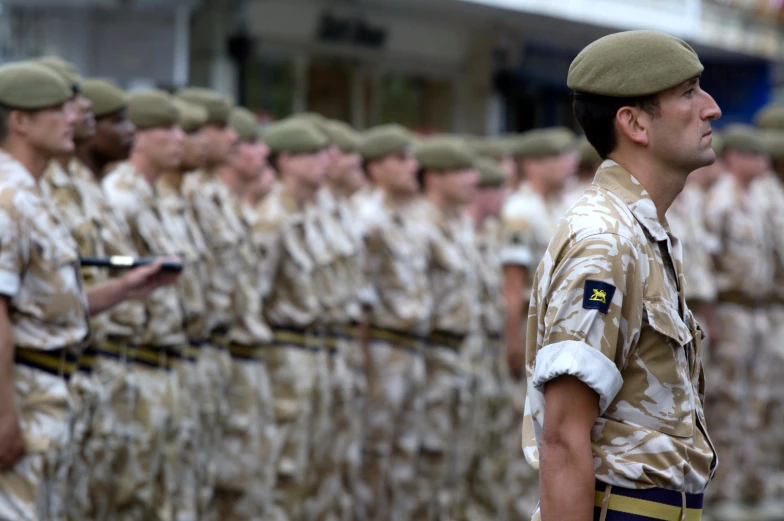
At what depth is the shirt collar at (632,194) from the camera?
3111 mm

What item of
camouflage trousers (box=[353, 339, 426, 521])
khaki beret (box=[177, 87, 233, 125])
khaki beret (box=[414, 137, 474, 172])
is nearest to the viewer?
khaki beret (box=[177, 87, 233, 125])

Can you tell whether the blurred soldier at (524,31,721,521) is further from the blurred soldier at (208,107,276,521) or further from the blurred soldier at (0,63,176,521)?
the blurred soldier at (208,107,276,521)

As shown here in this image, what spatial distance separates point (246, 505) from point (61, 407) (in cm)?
250

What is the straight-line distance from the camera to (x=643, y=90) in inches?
121

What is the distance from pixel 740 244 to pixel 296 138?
4.03 metres

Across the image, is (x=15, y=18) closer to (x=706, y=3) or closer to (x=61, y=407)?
(x=61, y=407)

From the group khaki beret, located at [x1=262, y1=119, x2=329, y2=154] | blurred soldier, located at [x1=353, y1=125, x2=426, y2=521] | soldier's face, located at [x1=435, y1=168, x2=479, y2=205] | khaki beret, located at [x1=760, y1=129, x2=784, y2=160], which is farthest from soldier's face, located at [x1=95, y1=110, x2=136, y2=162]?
khaki beret, located at [x1=760, y1=129, x2=784, y2=160]

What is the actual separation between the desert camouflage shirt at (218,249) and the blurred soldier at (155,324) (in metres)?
0.35

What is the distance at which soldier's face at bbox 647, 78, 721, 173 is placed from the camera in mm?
3109

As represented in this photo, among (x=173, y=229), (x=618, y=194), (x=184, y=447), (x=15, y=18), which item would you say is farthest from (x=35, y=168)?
(x=15, y=18)

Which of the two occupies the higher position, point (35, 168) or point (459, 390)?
point (35, 168)

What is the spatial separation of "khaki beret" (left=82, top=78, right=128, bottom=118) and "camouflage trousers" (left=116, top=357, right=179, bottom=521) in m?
1.23

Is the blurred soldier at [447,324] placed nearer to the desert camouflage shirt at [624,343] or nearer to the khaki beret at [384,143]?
the khaki beret at [384,143]

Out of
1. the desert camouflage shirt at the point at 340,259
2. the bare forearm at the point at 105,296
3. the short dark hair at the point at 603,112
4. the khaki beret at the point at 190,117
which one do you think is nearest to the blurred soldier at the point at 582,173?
the desert camouflage shirt at the point at 340,259
